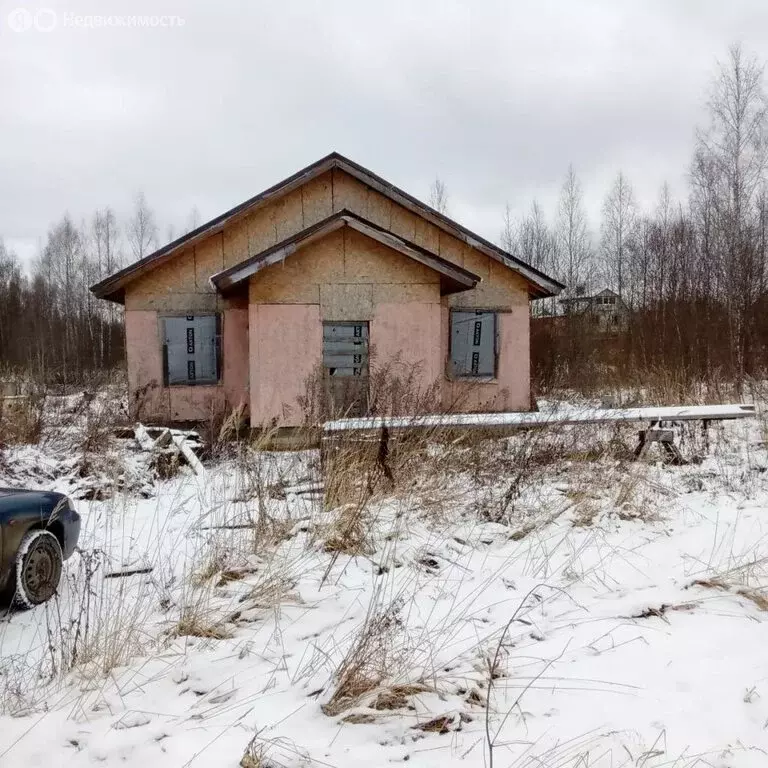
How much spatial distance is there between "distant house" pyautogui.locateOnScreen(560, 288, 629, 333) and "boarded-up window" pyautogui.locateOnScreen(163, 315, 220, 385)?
16.7m

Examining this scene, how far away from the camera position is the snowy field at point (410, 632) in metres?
2.25

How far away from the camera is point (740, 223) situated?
56.1ft

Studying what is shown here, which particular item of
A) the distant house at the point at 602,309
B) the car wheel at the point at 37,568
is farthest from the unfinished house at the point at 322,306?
the distant house at the point at 602,309

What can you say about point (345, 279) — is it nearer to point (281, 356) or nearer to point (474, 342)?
point (281, 356)

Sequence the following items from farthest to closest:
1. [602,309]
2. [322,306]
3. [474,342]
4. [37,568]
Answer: [602,309] < [474,342] < [322,306] < [37,568]

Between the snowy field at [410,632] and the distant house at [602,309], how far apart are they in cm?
2049

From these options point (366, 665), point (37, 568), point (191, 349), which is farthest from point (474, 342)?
point (366, 665)

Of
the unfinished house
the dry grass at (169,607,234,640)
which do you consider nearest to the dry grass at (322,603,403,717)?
the dry grass at (169,607,234,640)

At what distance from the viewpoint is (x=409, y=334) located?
33.9ft

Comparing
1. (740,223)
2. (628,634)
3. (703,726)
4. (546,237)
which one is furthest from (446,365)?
(546,237)

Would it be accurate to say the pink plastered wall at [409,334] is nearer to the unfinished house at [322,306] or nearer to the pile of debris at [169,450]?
the unfinished house at [322,306]

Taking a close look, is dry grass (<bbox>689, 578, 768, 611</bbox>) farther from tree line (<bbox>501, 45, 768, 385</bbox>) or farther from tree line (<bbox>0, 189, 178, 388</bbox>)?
tree line (<bbox>0, 189, 178, 388</bbox>)

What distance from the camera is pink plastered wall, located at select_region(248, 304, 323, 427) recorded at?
32.3 ft

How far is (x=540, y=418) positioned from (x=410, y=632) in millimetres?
4722
